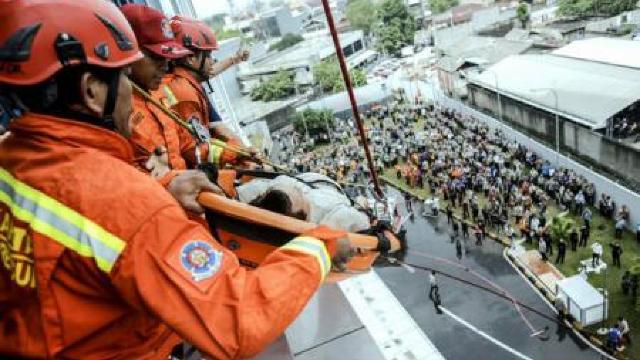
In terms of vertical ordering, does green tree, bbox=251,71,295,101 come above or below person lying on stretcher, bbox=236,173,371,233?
below

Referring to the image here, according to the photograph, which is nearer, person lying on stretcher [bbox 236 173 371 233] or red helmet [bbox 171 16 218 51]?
person lying on stretcher [bbox 236 173 371 233]

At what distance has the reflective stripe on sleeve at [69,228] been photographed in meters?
1.89

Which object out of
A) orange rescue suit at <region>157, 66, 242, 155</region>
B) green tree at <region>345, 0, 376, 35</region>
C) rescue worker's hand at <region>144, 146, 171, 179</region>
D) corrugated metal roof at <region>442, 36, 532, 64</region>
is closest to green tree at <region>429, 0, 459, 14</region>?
green tree at <region>345, 0, 376, 35</region>

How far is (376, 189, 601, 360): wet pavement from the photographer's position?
46.4ft

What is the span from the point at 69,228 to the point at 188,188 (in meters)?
0.78

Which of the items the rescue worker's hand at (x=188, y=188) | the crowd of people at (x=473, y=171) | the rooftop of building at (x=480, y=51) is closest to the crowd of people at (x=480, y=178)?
the crowd of people at (x=473, y=171)

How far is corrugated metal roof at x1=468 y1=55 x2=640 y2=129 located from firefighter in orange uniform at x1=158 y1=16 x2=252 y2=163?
2112 cm

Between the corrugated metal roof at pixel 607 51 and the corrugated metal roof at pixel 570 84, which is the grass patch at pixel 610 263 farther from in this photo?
the corrugated metal roof at pixel 607 51

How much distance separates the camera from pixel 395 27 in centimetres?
5803

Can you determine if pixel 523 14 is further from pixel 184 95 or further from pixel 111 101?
pixel 111 101

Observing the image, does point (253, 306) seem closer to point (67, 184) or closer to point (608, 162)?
point (67, 184)

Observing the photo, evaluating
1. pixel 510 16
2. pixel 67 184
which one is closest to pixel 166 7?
pixel 67 184

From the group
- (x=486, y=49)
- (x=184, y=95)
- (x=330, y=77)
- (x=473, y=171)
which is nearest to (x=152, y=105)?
(x=184, y=95)

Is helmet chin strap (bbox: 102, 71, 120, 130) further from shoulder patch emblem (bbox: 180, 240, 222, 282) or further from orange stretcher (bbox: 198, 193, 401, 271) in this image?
shoulder patch emblem (bbox: 180, 240, 222, 282)
